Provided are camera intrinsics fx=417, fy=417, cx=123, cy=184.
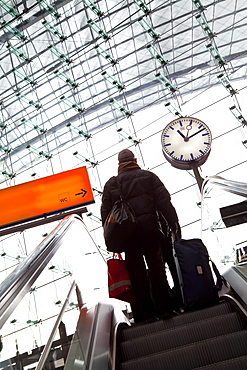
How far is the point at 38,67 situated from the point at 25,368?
20.1 meters

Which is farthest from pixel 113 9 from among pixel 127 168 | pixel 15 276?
pixel 15 276

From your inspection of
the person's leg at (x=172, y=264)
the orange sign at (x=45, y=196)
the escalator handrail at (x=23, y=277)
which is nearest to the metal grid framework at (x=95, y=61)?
the orange sign at (x=45, y=196)

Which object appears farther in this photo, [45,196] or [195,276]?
[45,196]

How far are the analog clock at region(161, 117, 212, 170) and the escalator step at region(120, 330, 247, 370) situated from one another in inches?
209

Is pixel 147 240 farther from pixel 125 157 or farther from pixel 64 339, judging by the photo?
pixel 64 339

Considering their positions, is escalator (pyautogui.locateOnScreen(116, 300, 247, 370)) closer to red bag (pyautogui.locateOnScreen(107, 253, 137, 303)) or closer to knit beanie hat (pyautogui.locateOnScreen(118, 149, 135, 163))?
red bag (pyautogui.locateOnScreen(107, 253, 137, 303))

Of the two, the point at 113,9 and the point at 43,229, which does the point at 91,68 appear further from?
the point at 43,229

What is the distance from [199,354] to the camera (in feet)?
8.96

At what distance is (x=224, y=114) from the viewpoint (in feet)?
48.2

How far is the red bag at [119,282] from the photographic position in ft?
12.6

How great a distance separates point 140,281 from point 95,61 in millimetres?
18033

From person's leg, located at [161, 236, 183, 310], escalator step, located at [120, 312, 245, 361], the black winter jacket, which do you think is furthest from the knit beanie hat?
escalator step, located at [120, 312, 245, 361]

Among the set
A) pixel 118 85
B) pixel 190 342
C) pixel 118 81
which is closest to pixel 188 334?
pixel 190 342

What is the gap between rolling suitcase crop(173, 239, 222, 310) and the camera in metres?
3.55
